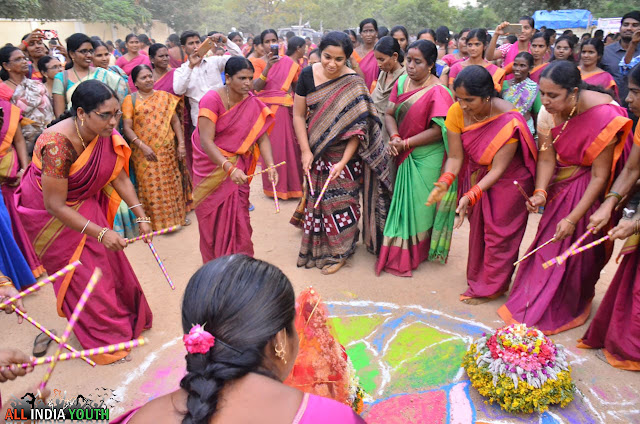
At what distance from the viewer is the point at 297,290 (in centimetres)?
464

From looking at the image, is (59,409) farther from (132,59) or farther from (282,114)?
(132,59)

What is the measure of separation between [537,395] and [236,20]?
50.1 meters

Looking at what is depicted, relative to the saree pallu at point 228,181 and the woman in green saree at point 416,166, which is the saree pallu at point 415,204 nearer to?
the woman in green saree at point 416,166

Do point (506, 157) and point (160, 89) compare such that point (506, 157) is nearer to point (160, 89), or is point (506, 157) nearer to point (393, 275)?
point (393, 275)

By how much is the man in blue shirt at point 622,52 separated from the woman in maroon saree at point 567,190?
13.3 feet

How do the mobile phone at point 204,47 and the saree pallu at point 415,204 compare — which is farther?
the mobile phone at point 204,47

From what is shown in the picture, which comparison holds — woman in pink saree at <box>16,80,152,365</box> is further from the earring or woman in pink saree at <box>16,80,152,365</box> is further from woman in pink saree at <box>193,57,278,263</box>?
the earring

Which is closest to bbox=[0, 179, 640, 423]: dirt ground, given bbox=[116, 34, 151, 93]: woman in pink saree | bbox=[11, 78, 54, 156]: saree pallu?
bbox=[11, 78, 54, 156]: saree pallu

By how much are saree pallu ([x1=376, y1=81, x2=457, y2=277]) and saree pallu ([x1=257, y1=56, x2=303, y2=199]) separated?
251 cm

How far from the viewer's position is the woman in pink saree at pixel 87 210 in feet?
10.5

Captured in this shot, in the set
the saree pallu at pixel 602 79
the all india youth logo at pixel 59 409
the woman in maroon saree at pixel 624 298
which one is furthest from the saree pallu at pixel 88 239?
the saree pallu at pixel 602 79

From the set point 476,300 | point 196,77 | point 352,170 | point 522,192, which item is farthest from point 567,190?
point 196,77

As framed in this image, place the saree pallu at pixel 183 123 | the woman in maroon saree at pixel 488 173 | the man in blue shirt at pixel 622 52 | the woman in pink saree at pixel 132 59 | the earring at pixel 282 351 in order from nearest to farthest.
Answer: the earring at pixel 282 351 < the woman in maroon saree at pixel 488 173 < the saree pallu at pixel 183 123 < the man in blue shirt at pixel 622 52 < the woman in pink saree at pixel 132 59

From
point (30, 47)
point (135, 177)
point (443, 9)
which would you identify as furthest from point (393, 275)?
point (443, 9)
